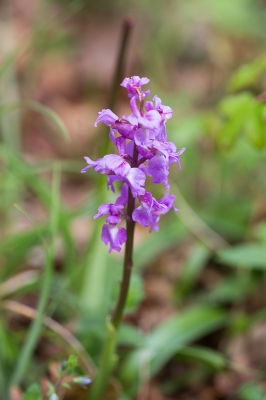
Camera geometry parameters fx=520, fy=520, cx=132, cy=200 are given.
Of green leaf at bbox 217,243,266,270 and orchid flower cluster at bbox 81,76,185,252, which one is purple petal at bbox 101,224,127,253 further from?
green leaf at bbox 217,243,266,270

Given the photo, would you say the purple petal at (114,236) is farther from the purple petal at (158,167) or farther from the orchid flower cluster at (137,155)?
the purple petal at (158,167)

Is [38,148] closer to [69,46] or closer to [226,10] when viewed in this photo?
[69,46]

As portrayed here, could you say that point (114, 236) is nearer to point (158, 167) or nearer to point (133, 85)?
point (158, 167)

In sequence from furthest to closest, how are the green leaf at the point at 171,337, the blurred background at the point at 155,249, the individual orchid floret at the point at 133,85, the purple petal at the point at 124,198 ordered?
the green leaf at the point at 171,337 → the blurred background at the point at 155,249 → the purple petal at the point at 124,198 → the individual orchid floret at the point at 133,85

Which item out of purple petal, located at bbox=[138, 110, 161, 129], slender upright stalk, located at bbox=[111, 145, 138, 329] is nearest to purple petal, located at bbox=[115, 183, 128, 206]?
slender upright stalk, located at bbox=[111, 145, 138, 329]

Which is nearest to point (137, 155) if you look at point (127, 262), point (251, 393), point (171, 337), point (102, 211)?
point (102, 211)

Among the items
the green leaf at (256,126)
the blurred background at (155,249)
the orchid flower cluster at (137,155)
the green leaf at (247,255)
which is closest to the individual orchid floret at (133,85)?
the orchid flower cluster at (137,155)
